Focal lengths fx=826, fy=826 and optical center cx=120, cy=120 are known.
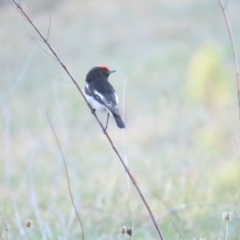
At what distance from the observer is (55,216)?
6371 millimetres

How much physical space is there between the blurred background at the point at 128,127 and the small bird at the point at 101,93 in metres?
0.21

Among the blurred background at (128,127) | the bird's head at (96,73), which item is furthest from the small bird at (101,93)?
the blurred background at (128,127)

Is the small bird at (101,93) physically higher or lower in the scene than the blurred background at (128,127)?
higher

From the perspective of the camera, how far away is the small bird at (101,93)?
4543mm

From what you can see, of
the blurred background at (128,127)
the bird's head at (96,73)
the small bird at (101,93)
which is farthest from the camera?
the blurred background at (128,127)

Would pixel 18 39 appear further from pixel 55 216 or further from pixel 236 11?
pixel 55 216

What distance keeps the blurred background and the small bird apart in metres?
0.21

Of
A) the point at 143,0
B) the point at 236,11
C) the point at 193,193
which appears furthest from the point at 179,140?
the point at 143,0

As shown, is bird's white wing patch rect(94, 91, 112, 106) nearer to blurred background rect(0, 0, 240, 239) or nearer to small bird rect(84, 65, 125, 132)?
small bird rect(84, 65, 125, 132)

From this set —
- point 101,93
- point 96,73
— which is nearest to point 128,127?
point 96,73

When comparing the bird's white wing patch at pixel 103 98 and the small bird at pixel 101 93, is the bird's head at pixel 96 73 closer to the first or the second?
the small bird at pixel 101 93

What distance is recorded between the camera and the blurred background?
5.66m

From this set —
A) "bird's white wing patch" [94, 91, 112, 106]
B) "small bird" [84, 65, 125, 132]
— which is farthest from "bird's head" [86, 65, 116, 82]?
"bird's white wing patch" [94, 91, 112, 106]

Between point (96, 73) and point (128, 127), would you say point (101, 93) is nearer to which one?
point (96, 73)
